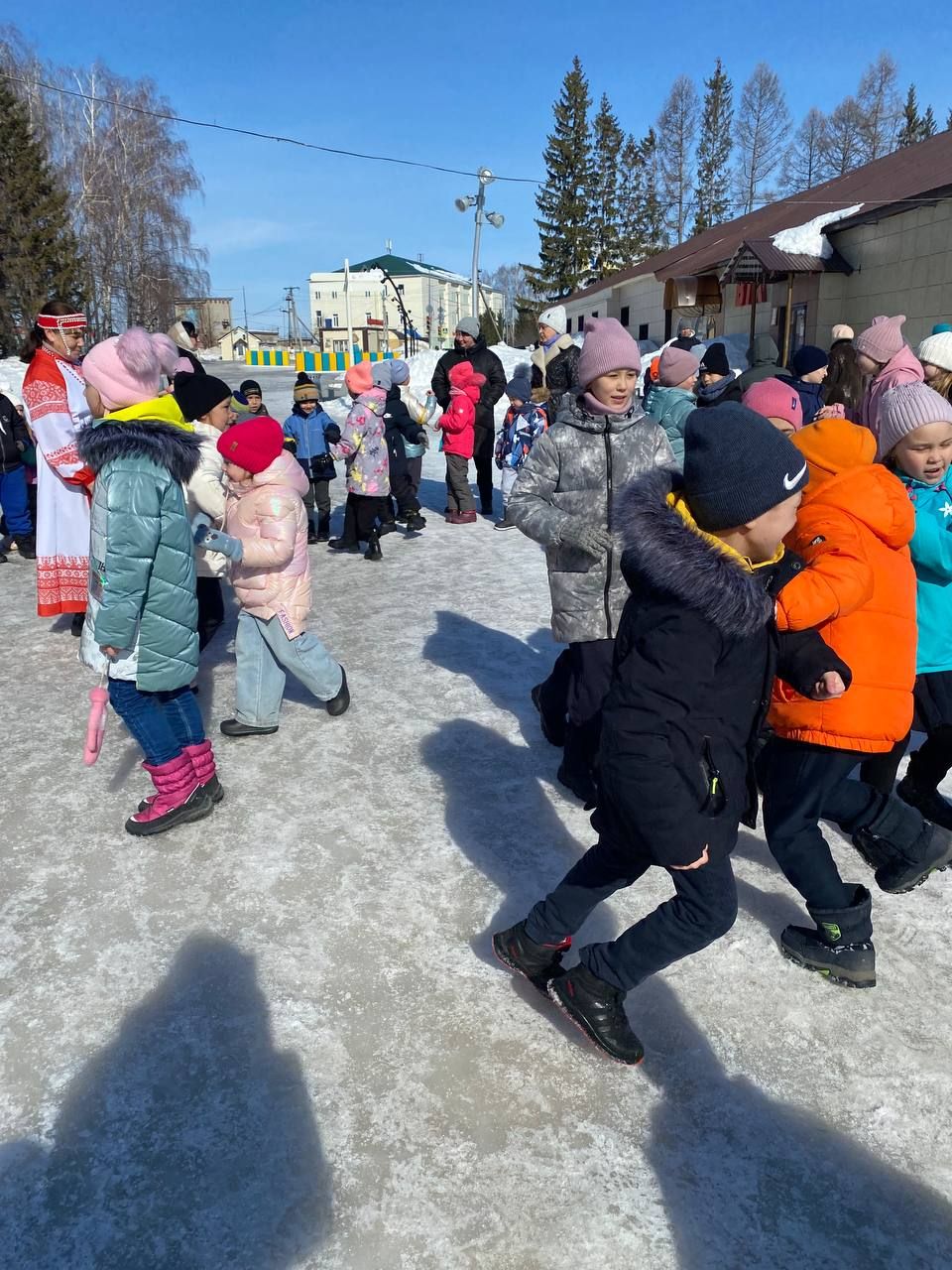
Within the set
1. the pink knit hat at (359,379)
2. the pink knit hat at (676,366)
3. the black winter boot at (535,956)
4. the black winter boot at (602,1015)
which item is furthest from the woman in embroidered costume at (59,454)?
the pink knit hat at (676,366)

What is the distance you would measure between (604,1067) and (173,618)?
2.06 m

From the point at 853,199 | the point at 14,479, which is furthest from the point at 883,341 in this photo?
the point at 853,199

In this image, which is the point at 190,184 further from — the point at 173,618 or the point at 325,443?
the point at 173,618

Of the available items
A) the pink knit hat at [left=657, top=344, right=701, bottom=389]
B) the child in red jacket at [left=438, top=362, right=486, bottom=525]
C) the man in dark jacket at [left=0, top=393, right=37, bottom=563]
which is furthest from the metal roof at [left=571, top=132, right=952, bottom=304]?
the man in dark jacket at [left=0, top=393, right=37, bottom=563]

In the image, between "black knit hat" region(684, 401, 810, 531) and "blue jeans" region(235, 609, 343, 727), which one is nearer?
"black knit hat" region(684, 401, 810, 531)

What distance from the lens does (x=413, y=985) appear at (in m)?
2.38

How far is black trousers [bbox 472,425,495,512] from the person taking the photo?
892cm

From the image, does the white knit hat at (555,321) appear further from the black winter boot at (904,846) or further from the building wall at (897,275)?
the building wall at (897,275)

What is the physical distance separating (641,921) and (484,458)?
761cm

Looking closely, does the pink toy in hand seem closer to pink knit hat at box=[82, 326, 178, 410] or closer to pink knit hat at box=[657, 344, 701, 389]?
pink knit hat at box=[82, 326, 178, 410]

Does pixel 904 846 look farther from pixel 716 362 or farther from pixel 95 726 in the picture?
pixel 716 362

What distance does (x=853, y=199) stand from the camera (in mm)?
17109

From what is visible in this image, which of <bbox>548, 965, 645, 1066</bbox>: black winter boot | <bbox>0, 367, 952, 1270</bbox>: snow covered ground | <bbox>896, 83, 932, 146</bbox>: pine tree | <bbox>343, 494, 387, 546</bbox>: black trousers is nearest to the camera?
<bbox>0, 367, 952, 1270</bbox>: snow covered ground

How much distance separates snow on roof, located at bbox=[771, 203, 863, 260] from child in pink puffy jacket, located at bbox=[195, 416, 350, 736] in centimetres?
1656
